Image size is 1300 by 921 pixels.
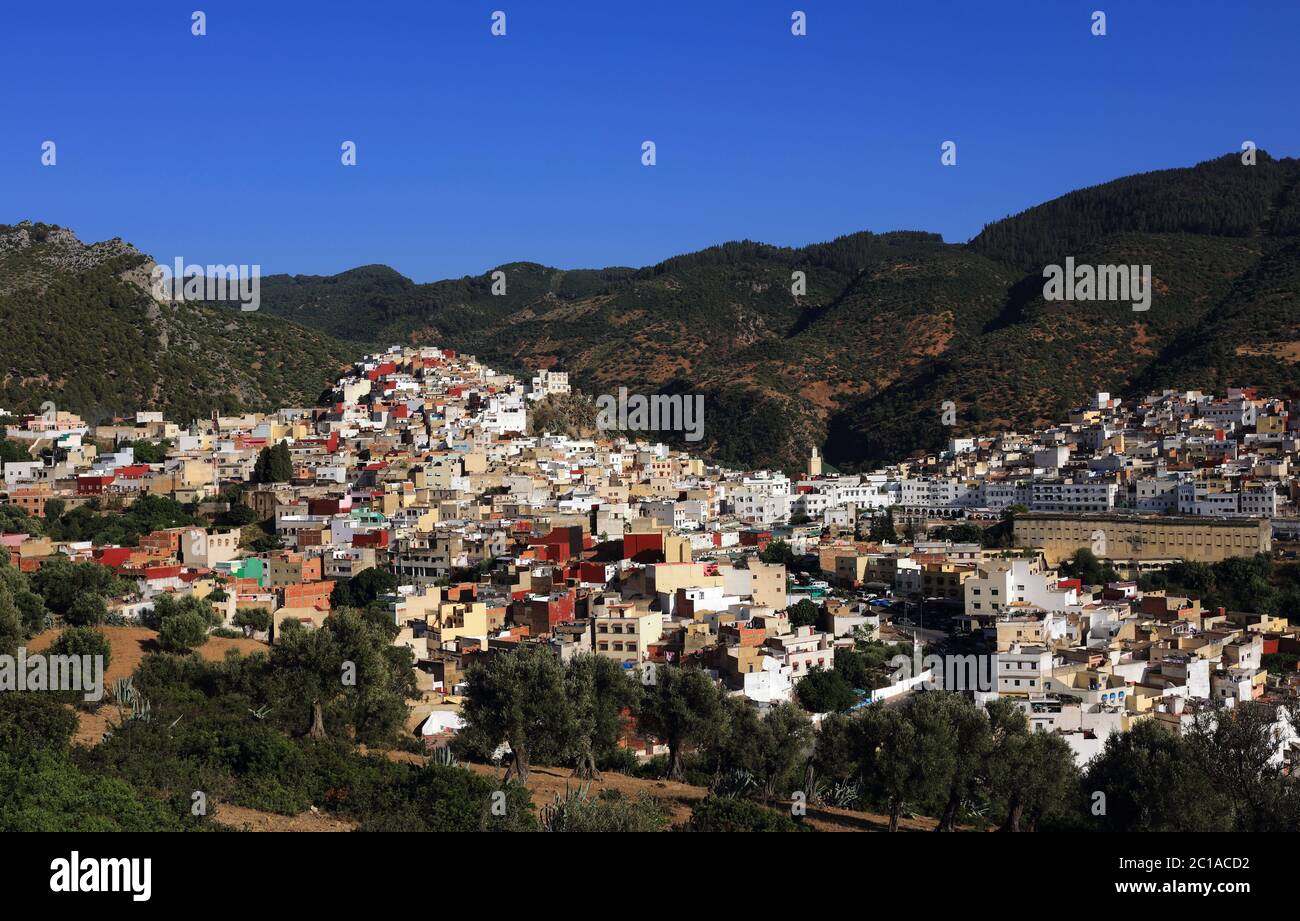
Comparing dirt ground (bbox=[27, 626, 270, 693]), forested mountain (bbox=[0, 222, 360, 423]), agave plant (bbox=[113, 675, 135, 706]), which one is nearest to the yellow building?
dirt ground (bbox=[27, 626, 270, 693])

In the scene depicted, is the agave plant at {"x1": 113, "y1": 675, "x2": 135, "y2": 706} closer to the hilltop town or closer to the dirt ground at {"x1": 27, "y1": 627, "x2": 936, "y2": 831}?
the dirt ground at {"x1": 27, "y1": 627, "x2": 936, "y2": 831}

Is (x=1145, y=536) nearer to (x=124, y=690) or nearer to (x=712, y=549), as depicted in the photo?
(x=712, y=549)

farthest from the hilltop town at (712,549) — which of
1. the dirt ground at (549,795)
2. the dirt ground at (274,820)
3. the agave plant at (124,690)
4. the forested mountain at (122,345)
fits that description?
the forested mountain at (122,345)

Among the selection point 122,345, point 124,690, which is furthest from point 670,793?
point 122,345

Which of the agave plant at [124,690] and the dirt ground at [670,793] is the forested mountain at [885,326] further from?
the dirt ground at [670,793]
